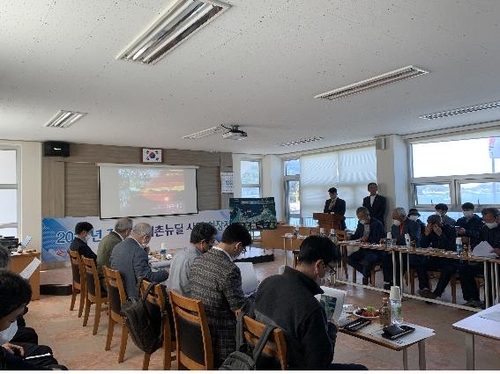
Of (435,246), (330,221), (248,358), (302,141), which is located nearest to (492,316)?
(248,358)

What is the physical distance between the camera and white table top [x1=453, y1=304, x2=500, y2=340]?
193 cm

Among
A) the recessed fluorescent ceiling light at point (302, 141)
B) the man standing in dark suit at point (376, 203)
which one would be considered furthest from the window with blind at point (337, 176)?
the recessed fluorescent ceiling light at point (302, 141)

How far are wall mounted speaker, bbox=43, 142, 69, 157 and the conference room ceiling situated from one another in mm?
1224

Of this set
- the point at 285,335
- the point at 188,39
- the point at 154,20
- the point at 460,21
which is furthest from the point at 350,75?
the point at 285,335

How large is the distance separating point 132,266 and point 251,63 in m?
2.06

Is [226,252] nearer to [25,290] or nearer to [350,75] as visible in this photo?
[25,290]

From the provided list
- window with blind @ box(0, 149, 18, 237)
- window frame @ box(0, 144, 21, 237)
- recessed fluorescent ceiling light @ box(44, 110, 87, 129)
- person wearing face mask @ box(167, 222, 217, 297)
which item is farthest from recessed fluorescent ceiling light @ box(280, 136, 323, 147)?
window with blind @ box(0, 149, 18, 237)

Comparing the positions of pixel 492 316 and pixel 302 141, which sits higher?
pixel 302 141

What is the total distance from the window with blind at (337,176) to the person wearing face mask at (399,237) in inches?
94.0

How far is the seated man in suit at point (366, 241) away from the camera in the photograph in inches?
216

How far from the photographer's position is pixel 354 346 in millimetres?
3443

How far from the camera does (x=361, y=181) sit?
8328mm

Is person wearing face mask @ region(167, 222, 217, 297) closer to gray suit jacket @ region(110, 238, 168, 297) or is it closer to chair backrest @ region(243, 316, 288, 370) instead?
gray suit jacket @ region(110, 238, 168, 297)

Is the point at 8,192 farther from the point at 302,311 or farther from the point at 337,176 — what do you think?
the point at 302,311
